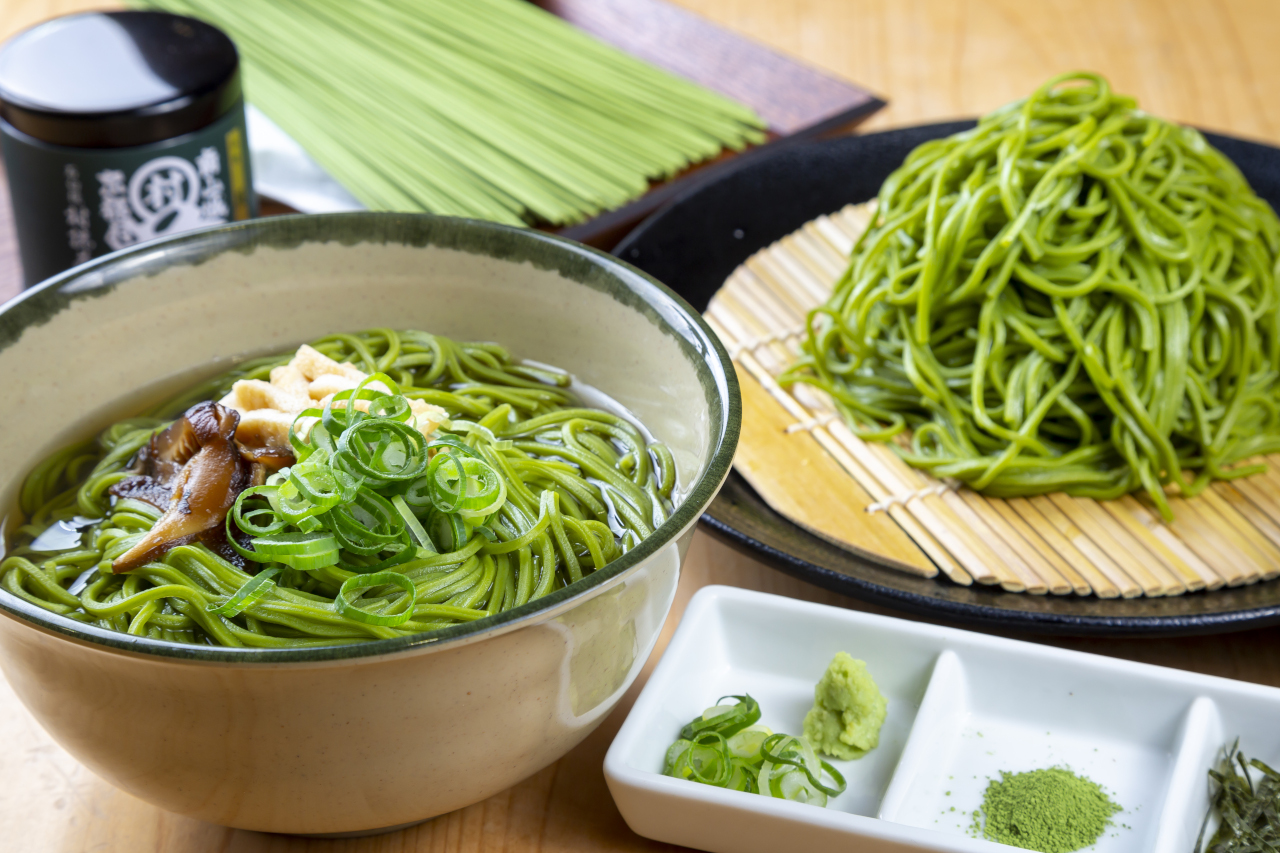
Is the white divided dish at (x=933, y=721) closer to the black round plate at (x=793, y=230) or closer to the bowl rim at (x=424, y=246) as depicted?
the black round plate at (x=793, y=230)

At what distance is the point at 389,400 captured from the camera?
3.75 feet

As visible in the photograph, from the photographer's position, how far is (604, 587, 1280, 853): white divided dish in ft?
3.76

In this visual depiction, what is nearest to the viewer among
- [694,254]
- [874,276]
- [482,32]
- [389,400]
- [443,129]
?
[389,400]

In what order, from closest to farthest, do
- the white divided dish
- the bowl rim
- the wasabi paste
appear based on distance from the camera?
the bowl rim
the white divided dish
the wasabi paste

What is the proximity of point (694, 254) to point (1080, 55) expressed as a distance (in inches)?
70.2

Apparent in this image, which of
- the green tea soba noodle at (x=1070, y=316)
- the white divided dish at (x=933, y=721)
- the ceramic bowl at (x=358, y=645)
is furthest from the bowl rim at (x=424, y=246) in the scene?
the green tea soba noodle at (x=1070, y=316)

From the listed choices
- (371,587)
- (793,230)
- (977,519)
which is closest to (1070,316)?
(977,519)

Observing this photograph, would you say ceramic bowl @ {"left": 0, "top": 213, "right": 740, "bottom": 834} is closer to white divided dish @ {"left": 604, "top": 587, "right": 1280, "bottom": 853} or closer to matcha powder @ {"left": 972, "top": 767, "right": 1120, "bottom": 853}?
white divided dish @ {"left": 604, "top": 587, "right": 1280, "bottom": 853}

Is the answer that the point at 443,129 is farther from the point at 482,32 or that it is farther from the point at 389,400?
the point at 389,400

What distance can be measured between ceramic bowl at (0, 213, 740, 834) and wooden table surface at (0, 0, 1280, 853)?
165 millimetres

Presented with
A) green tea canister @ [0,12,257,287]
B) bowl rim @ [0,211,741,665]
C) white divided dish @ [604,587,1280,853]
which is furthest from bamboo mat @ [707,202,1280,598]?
green tea canister @ [0,12,257,287]

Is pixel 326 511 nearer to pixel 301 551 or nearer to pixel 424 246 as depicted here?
pixel 301 551

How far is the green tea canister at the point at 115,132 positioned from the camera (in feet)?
5.71

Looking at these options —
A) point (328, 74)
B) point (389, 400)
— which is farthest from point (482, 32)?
point (389, 400)
